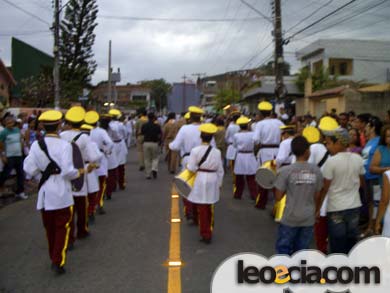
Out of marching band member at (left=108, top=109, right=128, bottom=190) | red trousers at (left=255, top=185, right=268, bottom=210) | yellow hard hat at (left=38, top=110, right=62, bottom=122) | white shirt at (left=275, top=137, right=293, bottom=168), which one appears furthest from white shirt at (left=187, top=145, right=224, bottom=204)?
marching band member at (left=108, top=109, right=128, bottom=190)

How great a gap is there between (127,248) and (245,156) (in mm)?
4179

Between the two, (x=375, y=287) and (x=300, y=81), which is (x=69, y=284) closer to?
(x=375, y=287)

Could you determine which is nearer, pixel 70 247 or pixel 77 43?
pixel 70 247

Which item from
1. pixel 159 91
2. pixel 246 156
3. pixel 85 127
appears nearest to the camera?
pixel 85 127

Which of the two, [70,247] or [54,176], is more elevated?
[54,176]

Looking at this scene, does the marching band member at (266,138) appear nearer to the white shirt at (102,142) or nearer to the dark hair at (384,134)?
the white shirt at (102,142)

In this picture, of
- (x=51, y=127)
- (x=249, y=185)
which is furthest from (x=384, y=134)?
(x=249, y=185)

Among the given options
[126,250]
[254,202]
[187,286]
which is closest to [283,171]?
[187,286]

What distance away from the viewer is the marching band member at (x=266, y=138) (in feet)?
29.8

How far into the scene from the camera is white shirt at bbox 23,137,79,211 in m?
5.41

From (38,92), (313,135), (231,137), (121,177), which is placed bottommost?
(121,177)

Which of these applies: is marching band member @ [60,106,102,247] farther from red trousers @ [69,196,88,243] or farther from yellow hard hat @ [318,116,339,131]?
yellow hard hat @ [318,116,339,131]

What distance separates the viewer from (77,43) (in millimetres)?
39375

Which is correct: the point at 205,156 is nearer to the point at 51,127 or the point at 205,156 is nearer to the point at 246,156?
the point at 51,127
